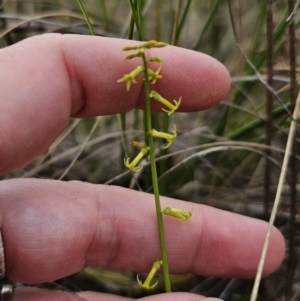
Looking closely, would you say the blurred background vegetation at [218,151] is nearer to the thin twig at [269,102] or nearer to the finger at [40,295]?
the thin twig at [269,102]

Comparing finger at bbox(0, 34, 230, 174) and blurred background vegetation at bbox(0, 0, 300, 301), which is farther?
blurred background vegetation at bbox(0, 0, 300, 301)

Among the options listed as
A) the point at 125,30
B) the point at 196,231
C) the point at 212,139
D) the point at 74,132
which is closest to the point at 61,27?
the point at 125,30

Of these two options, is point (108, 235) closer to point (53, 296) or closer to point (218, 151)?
point (53, 296)

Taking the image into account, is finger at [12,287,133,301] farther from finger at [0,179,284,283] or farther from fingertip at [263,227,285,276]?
fingertip at [263,227,285,276]

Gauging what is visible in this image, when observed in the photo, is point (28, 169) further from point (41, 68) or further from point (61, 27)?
point (41, 68)

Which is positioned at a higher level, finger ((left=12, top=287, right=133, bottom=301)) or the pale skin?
the pale skin

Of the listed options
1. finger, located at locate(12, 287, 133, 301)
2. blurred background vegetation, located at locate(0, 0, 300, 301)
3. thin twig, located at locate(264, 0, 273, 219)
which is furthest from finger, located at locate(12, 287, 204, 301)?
thin twig, located at locate(264, 0, 273, 219)
